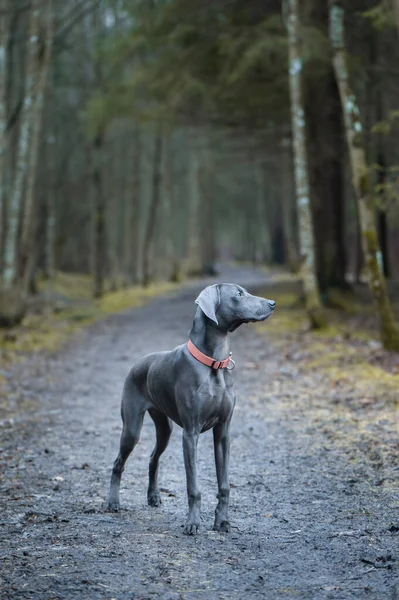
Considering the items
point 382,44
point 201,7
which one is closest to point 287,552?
point 201,7

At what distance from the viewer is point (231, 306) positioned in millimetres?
5449

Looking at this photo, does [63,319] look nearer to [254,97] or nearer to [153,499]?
[254,97]

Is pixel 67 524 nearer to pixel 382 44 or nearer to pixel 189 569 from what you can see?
pixel 189 569

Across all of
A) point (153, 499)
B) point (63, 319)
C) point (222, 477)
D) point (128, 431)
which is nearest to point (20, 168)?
point (63, 319)

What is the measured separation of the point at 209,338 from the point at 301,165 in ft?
36.4

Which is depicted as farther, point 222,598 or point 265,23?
point 265,23

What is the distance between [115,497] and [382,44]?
18050 mm

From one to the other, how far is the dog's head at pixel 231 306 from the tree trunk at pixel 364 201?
322 inches

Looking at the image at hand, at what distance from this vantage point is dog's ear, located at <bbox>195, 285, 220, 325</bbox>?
5.37 metres

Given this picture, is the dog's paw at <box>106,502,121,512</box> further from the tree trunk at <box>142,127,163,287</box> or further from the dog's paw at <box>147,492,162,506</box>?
the tree trunk at <box>142,127,163,287</box>

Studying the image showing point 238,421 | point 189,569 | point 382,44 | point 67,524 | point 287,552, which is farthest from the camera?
point 382,44

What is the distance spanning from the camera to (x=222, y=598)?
4.21 meters

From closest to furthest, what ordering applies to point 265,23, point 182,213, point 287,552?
point 287,552 → point 265,23 → point 182,213

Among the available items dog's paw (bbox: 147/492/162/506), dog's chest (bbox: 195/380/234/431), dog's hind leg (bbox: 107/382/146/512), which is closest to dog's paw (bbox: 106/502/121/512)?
dog's hind leg (bbox: 107/382/146/512)
